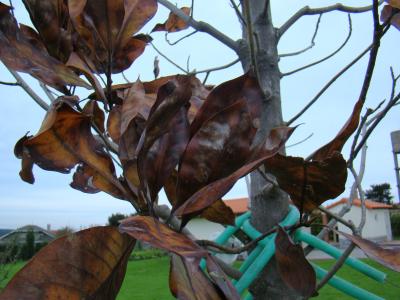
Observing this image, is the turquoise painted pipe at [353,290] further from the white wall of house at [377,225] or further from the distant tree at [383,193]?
the distant tree at [383,193]

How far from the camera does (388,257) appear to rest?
40 centimetres

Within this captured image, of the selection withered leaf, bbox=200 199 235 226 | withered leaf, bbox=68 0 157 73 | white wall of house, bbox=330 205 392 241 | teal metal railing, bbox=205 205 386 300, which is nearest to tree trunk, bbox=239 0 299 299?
teal metal railing, bbox=205 205 386 300

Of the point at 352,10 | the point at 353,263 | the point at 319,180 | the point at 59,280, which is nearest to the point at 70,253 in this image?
the point at 59,280

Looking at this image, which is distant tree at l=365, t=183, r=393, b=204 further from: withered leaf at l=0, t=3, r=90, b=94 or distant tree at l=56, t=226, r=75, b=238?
withered leaf at l=0, t=3, r=90, b=94

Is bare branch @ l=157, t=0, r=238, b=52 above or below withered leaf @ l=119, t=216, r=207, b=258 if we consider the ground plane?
above

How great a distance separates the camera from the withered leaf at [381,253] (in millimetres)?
385

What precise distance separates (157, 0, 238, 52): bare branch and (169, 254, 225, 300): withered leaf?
0.70 meters

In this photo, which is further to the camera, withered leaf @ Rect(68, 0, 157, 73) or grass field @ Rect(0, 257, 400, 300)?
grass field @ Rect(0, 257, 400, 300)

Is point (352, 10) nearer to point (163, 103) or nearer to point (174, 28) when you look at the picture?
point (174, 28)

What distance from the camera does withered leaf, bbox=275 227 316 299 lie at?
452 millimetres

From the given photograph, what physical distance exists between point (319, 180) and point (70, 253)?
0.93 ft

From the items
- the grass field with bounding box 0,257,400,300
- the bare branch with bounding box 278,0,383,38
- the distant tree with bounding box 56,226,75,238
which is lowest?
the grass field with bounding box 0,257,400,300

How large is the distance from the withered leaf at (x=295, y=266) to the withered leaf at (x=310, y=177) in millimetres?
66

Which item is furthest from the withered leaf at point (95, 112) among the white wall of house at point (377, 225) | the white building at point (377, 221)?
the white wall of house at point (377, 225)
